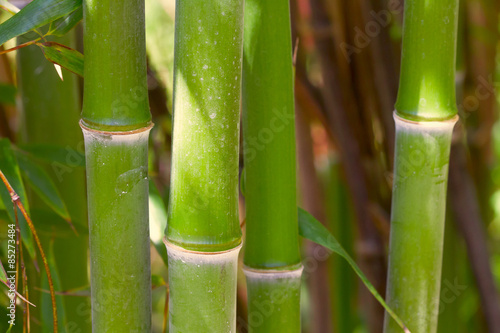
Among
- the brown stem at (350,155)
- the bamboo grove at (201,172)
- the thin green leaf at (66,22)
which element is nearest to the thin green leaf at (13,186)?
the bamboo grove at (201,172)

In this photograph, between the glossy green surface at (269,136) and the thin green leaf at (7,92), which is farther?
the thin green leaf at (7,92)

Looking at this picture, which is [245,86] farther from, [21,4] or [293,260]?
[21,4]

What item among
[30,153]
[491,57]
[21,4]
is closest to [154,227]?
[30,153]

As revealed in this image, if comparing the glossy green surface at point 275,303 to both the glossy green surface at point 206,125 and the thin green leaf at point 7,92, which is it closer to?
the glossy green surface at point 206,125

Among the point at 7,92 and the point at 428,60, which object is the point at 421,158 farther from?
the point at 7,92

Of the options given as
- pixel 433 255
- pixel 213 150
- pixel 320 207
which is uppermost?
pixel 213 150

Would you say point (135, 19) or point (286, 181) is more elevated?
point (135, 19)
